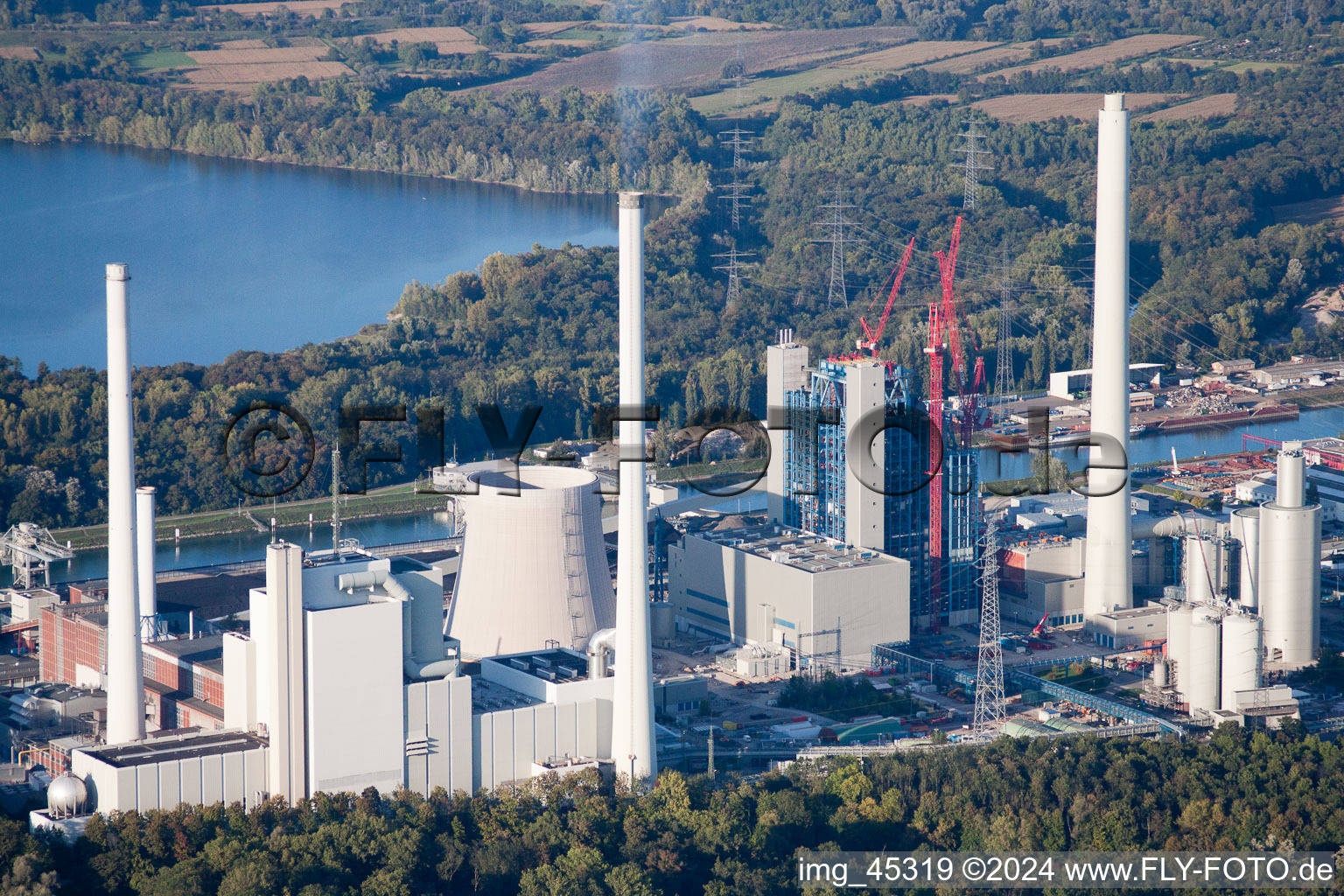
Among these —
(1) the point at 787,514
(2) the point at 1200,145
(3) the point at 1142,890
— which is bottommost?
(3) the point at 1142,890

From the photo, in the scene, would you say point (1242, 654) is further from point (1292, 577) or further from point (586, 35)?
point (586, 35)

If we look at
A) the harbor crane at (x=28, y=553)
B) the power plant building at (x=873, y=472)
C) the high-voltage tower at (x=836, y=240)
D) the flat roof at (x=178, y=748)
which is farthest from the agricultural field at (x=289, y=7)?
the flat roof at (x=178, y=748)

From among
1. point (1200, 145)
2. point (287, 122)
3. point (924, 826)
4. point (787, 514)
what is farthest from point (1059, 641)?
point (287, 122)

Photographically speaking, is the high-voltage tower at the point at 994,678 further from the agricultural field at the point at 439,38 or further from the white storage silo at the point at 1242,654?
the agricultural field at the point at 439,38

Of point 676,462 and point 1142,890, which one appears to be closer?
point 1142,890

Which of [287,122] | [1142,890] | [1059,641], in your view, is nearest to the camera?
[1142,890]

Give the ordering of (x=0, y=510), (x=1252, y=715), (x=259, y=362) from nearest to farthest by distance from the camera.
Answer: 1. (x=1252, y=715)
2. (x=0, y=510)
3. (x=259, y=362)

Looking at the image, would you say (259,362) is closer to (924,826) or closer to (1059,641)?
(1059,641)

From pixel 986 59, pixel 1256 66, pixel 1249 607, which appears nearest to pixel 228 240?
pixel 986 59
